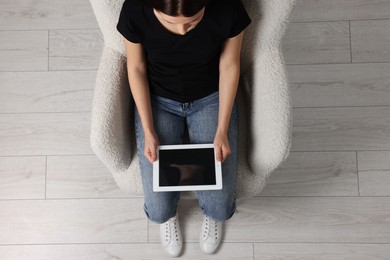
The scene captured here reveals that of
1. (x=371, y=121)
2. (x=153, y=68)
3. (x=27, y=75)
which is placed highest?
(x=153, y=68)

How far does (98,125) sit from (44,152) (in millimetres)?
563

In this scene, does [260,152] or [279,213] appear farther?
[279,213]

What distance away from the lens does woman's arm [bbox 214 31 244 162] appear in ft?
3.94

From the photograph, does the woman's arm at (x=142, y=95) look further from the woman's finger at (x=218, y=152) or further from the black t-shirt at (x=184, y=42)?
the woman's finger at (x=218, y=152)

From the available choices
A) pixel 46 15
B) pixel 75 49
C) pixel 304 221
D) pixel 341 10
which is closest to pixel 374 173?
pixel 304 221

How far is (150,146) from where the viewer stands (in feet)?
3.92

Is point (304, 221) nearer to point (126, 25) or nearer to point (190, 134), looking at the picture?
point (190, 134)

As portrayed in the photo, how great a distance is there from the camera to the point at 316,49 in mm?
1682

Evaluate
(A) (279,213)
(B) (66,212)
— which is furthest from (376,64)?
(B) (66,212)

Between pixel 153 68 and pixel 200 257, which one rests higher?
pixel 153 68

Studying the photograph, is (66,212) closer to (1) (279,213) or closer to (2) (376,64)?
(1) (279,213)

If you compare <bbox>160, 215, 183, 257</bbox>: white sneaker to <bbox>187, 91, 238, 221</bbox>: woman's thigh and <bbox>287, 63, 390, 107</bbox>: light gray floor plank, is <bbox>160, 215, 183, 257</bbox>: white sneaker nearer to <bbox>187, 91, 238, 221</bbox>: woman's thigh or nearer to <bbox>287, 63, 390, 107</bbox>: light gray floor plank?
<bbox>187, 91, 238, 221</bbox>: woman's thigh

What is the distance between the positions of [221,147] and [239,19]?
0.35 meters

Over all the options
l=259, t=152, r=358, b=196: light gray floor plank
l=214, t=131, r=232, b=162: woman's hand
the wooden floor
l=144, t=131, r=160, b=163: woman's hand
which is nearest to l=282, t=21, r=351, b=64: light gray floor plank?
the wooden floor
